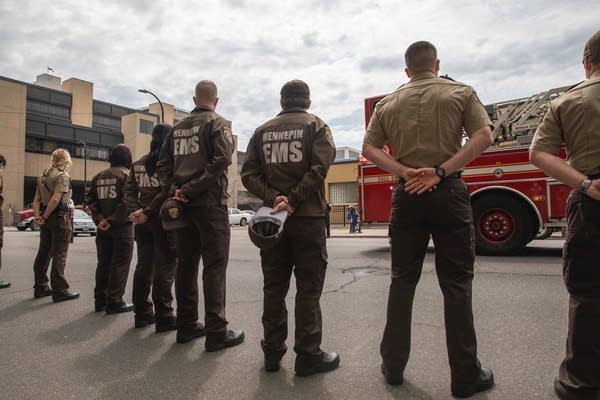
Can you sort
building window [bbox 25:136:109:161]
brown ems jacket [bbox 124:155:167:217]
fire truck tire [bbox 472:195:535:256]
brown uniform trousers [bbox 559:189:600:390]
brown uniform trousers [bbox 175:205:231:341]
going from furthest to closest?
building window [bbox 25:136:109:161] → fire truck tire [bbox 472:195:535:256] → brown ems jacket [bbox 124:155:167:217] → brown uniform trousers [bbox 175:205:231:341] → brown uniform trousers [bbox 559:189:600:390]

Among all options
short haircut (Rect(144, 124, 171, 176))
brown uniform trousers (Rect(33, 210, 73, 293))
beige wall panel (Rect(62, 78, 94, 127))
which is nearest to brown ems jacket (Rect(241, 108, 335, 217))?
short haircut (Rect(144, 124, 171, 176))

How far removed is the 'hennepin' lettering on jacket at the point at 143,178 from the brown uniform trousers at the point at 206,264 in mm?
971

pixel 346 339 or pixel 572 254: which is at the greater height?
pixel 572 254

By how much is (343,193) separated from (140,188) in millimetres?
26442

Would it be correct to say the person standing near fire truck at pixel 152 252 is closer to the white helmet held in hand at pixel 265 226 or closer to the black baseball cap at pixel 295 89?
the white helmet held in hand at pixel 265 226

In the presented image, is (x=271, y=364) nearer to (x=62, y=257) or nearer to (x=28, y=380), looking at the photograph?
(x=28, y=380)

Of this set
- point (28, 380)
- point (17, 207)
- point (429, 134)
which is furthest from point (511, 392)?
point (17, 207)

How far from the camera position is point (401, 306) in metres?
2.58

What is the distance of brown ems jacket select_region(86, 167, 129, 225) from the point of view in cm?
472

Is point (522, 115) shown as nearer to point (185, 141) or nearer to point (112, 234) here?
point (185, 141)

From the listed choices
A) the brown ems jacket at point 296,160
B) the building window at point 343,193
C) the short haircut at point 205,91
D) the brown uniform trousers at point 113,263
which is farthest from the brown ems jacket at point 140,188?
the building window at point 343,193

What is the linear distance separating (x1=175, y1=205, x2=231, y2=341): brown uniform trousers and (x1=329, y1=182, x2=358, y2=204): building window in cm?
2643

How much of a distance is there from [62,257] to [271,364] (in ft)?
12.3

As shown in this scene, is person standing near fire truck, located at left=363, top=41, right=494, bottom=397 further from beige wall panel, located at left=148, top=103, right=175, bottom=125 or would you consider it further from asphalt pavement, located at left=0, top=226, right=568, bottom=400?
beige wall panel, located at left=148, top=103, right=175, bottom=125
